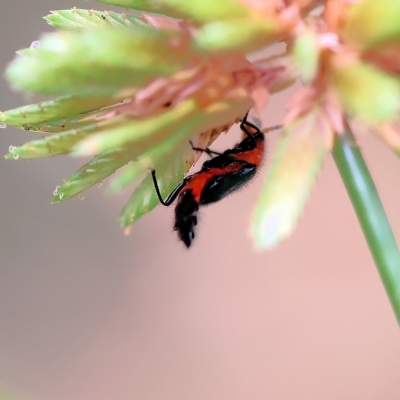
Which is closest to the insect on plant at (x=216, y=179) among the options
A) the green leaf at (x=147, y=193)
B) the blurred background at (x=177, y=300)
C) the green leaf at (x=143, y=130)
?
the green leaf at (x=147, y=193)

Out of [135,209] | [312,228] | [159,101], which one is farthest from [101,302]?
[159,101]

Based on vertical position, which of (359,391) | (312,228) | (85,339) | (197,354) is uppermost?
(312,228)

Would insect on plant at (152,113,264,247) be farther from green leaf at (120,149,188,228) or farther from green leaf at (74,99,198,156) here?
green leaf at (74,99,198,156)

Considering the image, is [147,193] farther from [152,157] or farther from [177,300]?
[177,300]

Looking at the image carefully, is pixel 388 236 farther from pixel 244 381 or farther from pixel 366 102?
pixel 244 381

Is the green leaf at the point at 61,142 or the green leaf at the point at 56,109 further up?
the green leaf at the point at 56,109

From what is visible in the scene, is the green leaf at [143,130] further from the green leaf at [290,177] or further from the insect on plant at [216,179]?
the insect on plant at [216,179]

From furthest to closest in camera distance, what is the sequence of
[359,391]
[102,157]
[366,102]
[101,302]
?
[101,302], [359,391], [102,157], [366,102]
